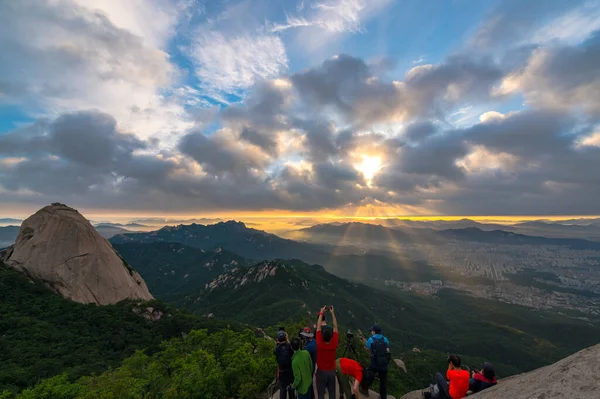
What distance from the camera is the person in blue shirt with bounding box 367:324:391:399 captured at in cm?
1444

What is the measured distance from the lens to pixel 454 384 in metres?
13.2

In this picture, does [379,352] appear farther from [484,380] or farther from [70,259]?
[70,259]

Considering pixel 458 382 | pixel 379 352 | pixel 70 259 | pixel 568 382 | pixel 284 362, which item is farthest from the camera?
pixel 70 259

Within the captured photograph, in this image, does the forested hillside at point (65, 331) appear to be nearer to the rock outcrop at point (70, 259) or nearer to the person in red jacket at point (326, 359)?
the rock outcrop at point (70, 259)

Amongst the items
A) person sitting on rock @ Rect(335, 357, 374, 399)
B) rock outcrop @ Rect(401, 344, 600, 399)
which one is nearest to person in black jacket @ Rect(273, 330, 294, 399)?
person sitting on rock @ Rect(335, 357, 374, 399)

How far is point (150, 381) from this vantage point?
23312 millimetres

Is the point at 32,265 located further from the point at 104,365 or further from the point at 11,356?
the point at 104,365

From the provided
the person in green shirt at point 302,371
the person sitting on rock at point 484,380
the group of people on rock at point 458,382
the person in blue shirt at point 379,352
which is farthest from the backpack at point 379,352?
the person sitting on rock at point 484,380

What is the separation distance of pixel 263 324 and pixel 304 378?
16959 cm

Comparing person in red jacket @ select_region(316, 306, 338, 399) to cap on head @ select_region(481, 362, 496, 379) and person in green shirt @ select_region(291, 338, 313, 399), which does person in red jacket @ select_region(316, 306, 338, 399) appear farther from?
cap on head @ select_region(481, 362, 496, 379)

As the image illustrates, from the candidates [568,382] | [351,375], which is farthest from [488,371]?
[351,375]

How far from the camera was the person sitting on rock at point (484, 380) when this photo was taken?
13711 millimetres

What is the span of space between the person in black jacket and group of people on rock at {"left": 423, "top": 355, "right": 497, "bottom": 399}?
26.0 ft

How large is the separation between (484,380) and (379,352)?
18.5 ft
